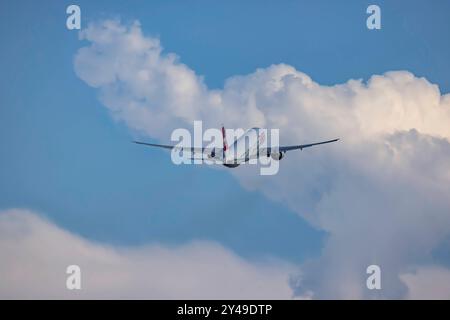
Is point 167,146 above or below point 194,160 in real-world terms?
above

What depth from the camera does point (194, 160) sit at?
135m
